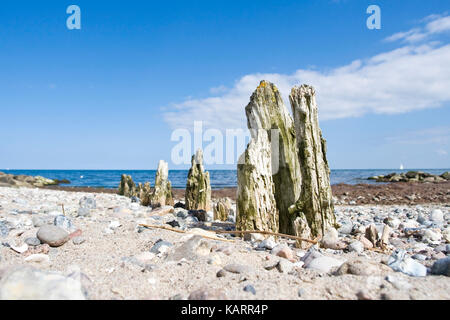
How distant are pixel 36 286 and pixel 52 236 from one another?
1905 millimetres

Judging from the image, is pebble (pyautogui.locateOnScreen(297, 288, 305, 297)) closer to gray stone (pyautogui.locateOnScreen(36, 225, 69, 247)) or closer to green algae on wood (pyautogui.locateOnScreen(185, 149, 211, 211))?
gray stone (pyautogui.locateOnScreen(36, 225, 69, 247))

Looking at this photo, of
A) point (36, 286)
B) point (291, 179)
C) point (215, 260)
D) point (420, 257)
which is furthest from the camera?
point (291, 179)

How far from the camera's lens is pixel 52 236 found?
3492 millimetres

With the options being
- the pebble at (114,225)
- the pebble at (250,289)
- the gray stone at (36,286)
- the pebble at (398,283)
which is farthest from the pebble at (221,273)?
the pebble at (114,225)

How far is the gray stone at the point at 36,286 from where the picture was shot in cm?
176

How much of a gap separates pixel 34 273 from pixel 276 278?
1.66m

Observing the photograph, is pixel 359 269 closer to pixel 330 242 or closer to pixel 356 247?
pixel 356 247

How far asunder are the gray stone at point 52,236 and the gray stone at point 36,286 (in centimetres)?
170

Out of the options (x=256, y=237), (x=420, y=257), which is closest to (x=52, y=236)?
(x=256, y=237)

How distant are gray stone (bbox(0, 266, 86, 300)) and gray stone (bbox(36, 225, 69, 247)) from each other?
5.56 feet

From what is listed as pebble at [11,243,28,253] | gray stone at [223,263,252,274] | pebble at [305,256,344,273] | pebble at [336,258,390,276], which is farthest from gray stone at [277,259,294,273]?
pebble at [11,243,28,253]

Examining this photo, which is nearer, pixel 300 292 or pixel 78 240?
pixel 300 292
